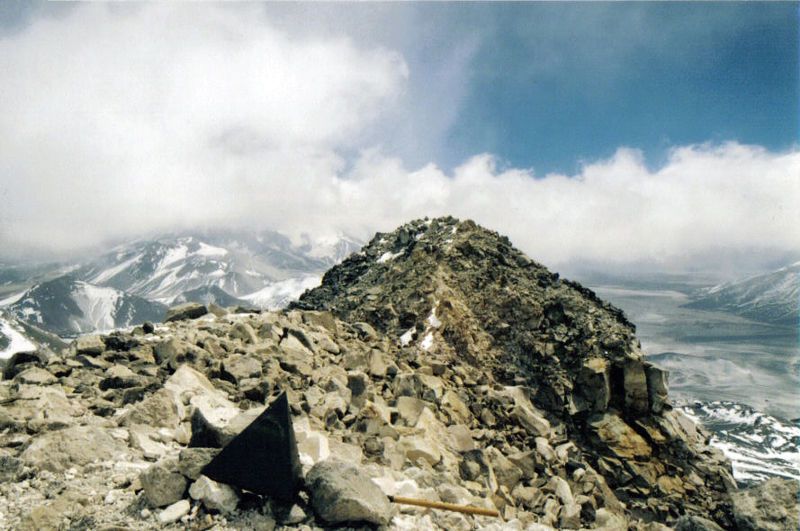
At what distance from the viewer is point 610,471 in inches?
822

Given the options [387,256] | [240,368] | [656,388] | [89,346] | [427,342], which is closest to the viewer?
[240,368]

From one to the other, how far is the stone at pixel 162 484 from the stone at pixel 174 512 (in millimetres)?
158

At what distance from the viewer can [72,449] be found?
899cm

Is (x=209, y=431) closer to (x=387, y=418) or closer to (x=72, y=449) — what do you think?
(x=72, y=449)

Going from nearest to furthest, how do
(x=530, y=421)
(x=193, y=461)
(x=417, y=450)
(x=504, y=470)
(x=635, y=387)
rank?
(x=193, y=461), (x=417, y=450), (x=504, y=470), (x=530, y=421), (x=635, y=387)

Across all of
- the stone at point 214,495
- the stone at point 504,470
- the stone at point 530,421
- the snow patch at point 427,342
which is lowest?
the stone at point 504,470

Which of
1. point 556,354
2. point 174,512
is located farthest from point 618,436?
point 174,512

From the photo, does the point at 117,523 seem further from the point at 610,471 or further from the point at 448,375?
the point at 610,471

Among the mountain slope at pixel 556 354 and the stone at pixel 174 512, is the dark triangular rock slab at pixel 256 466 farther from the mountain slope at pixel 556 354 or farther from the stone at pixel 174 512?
the mountain slope at pixel 556 354

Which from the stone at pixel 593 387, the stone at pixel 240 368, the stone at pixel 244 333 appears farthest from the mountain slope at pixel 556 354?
the stone at pixel 240 368

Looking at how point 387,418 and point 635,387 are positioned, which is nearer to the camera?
point 387,418

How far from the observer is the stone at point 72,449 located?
28.4 feet

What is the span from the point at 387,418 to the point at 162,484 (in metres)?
8.47

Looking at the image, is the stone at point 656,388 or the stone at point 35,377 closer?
the stone at point 35,377
